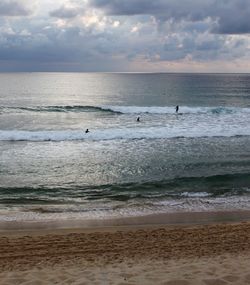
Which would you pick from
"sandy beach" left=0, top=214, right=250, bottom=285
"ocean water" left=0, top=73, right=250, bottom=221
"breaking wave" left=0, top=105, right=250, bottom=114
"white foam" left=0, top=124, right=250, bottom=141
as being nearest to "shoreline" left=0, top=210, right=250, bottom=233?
"sandy beach" left=0, top=214, right=250, bottom=285

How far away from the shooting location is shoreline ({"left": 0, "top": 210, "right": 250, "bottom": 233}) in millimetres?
14170

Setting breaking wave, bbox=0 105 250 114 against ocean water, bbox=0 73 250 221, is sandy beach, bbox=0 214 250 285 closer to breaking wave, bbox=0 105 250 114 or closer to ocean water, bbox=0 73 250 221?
ocean water, bbox=0 73 250 221

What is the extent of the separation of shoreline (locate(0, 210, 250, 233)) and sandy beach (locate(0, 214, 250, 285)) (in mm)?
260

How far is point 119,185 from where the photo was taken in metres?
19.5

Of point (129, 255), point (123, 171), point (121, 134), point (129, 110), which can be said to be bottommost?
point (129, 255)

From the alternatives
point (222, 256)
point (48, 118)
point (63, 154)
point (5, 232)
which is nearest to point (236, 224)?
point (222, 256)

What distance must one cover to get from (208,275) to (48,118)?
39.3 metres

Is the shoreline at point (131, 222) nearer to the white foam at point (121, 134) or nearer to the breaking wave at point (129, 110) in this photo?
the white foam at point (121, 134)

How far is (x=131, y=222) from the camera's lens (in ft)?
48.8

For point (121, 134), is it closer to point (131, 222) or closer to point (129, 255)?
point (131, 222)

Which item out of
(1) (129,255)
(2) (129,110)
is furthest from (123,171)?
(2) (129,110)

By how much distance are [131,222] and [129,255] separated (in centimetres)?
406

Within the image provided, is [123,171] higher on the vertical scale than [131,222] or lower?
higher

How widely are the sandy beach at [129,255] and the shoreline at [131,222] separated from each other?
0.85 ft
